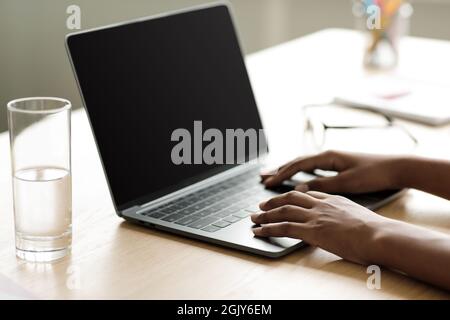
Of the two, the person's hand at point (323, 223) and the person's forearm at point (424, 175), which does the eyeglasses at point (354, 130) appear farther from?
the person's hand at point (323, 223)

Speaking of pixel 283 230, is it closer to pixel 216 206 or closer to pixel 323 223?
pixel 323 223

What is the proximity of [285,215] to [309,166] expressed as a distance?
234 millimetres

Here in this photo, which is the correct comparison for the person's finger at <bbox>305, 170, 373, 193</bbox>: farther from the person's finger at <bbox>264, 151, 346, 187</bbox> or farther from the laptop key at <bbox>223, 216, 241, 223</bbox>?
the laptop key at <bbox>223, 216, 241, 223</bbox>

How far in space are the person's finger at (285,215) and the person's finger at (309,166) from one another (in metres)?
0.19

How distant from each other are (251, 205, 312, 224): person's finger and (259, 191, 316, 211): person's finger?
0.06ft

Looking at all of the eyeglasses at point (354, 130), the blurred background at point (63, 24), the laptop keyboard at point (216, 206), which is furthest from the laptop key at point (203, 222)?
the blurred background at point (63, 24)

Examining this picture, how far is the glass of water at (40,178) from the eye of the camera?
99 centimetres

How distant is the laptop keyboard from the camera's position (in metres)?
1.14

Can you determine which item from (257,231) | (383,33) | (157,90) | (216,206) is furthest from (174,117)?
(383,33)

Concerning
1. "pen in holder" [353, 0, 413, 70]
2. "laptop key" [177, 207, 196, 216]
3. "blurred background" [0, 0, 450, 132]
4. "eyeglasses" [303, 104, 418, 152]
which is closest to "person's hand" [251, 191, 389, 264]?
"laptop key" [177, 207, 196, 216]

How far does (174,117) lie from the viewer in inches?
50.3

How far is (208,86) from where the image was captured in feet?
4.45
